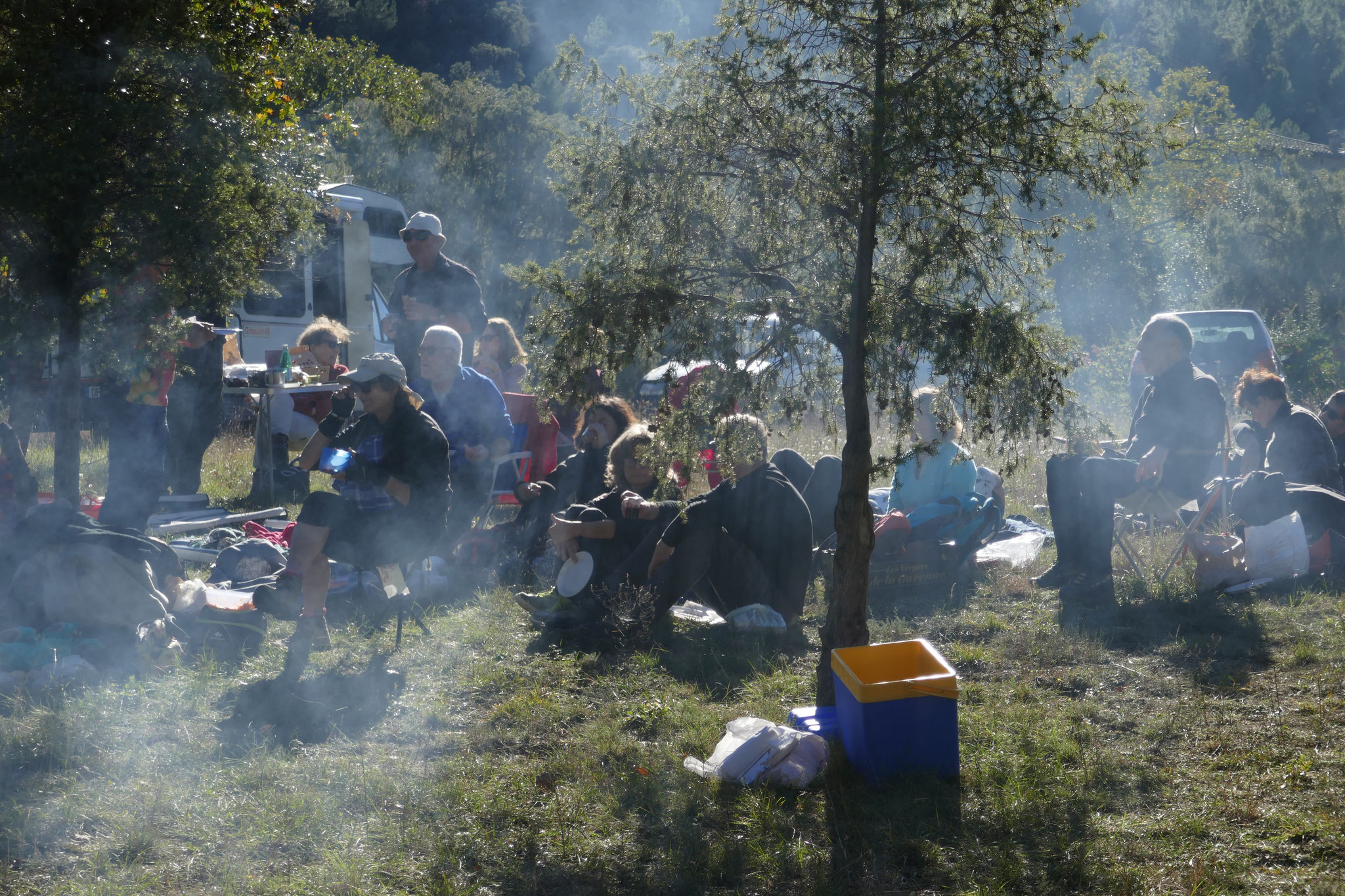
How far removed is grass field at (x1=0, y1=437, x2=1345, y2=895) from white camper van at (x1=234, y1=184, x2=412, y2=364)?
8.52m

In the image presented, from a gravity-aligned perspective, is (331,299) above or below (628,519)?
above

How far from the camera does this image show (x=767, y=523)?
5289 millimetres

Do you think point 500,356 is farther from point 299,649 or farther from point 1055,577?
point 1055,577

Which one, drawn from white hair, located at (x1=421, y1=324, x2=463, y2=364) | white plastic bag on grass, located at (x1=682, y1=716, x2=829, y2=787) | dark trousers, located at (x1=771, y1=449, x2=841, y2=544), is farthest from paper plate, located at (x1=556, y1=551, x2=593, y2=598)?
white plastic bag on grass, located at (x1=682, y1=716, x2=829, y2=787)

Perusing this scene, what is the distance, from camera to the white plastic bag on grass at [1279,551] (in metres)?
5.84

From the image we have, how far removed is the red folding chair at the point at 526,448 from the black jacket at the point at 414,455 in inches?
83.6

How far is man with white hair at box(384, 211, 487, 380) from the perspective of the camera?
24.8 feet

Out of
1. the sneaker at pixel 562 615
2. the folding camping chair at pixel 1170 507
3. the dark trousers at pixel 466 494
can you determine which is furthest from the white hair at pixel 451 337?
the folding camping chair at pixel 1170 507

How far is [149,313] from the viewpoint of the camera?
5.16 m

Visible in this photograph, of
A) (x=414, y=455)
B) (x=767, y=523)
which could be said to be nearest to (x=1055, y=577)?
(x=767, y=523)

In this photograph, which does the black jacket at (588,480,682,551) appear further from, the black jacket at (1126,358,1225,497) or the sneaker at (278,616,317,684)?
the black jacket at (1126,358,1225,497)

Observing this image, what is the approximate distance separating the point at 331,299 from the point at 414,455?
365 inches

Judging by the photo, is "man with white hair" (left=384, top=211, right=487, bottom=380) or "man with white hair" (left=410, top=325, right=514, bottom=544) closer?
"man with white hair" (left=410, top=325, right=514, bottom=544)

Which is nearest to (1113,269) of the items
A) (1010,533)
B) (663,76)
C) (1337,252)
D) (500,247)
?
(1337,252)
